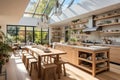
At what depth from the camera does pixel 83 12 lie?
253 inches

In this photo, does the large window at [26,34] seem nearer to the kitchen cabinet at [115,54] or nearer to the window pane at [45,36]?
the window pane at [45,36]

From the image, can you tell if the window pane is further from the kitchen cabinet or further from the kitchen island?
the kitchen cabinet

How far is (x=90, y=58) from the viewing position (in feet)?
13.3

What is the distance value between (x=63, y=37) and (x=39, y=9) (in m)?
3.79

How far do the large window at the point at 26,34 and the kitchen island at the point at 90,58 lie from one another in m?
6.23

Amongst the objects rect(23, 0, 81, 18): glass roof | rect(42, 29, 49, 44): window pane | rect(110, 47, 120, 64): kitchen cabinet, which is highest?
rect(23, 0, 81, 18): glass roof

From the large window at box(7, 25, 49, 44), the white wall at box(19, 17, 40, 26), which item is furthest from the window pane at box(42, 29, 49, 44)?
the white wall at box(19, 17, 40, 26)

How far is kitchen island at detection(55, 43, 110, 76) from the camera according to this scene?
3.86 m

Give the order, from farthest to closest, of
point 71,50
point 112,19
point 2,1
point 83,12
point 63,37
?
1. point 63,37
2. point 83,12
3. point 112,19
4. point 71,50
5. point 2,1

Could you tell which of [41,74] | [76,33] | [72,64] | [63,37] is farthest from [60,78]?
[63,37]

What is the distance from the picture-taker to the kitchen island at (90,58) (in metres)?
3.86

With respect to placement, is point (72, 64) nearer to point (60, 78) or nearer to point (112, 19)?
point (60, 78)

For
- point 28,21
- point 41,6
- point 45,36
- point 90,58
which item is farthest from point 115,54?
point 28,21

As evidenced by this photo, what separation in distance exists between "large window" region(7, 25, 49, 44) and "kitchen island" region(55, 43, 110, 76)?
20.4 feet
